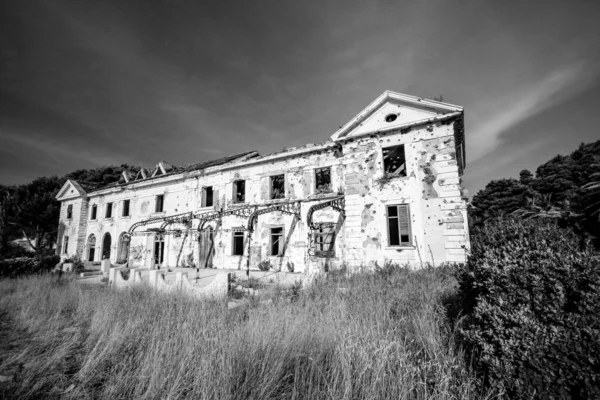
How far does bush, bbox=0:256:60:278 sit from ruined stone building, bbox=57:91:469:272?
5170 mm

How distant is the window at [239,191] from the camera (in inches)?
649

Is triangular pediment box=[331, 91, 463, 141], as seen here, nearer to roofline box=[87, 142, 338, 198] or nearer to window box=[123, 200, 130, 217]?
roofline box=[87, 142, 338, 198]

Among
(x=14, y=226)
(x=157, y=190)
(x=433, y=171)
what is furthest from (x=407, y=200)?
(x=14, y=226)

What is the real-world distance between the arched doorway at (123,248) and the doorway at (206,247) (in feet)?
26.2

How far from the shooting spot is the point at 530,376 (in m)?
2.08

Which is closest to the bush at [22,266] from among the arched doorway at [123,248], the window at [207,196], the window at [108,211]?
the arched doorway at [123,248]

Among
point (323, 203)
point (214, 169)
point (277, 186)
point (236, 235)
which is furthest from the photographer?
point (214, 169)

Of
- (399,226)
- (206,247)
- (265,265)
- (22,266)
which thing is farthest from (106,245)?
(399,226)

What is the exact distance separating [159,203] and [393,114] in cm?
1837

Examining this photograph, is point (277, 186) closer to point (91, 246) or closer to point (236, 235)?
point (236, 235)

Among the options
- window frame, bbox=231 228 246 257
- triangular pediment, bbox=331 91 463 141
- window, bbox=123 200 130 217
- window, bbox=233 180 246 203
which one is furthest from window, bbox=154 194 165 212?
triangular pediment, bbox=331 91 463 141

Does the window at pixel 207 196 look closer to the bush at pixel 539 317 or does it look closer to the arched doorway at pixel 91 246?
the arched doorway at pixel 91 246

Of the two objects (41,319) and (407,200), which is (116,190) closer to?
(41,319)

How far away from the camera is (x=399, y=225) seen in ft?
35.3
